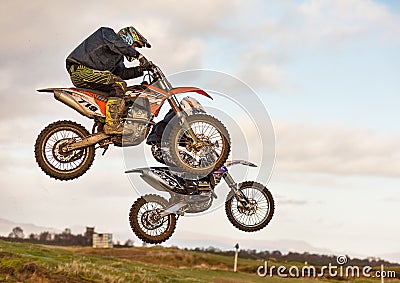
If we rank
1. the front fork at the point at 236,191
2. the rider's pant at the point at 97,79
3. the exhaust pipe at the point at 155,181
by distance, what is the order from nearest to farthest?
the rider's pant at the point at 97,79
the exhaust pipe at the point at 155,181
the front fork at the point at 236,191

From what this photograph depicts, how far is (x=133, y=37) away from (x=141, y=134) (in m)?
2.46

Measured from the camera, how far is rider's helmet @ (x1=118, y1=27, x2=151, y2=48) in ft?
53.8

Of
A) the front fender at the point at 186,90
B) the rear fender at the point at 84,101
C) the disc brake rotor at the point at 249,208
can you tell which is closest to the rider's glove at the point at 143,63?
the front fender at the point at 186,90

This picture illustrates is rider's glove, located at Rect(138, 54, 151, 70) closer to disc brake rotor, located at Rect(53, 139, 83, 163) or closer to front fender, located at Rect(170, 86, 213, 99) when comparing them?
front fender, located at Rect(170, 86, 213, 99)

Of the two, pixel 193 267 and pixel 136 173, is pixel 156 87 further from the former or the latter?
pixel 193 267

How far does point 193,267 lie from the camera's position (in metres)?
136

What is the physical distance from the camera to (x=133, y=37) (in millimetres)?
16469

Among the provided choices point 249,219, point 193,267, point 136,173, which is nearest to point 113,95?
point 136,173

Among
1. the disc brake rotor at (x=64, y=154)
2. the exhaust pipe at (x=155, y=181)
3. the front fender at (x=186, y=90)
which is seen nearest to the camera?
the front fender at (x=186, y=90)

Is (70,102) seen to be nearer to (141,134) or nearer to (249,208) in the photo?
(141,134)

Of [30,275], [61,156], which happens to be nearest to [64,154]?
[61,156]

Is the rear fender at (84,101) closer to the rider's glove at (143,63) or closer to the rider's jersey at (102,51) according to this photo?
the rider's jersey at (102,51)

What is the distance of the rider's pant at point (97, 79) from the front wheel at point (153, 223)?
346cm

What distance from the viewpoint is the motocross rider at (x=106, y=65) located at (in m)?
16.3
